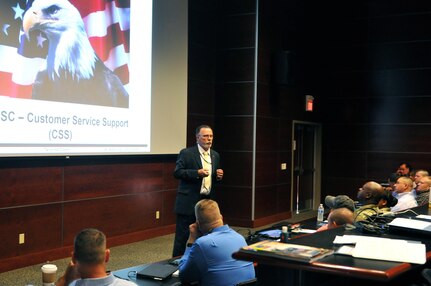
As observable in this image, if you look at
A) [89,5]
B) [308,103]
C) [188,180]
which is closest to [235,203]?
[308,103]

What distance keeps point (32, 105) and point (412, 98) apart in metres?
7.38

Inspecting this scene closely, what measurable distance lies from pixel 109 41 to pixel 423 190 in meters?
3.95

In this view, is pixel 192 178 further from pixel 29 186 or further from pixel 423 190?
pixel 423 190

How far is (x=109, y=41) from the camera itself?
20.0 ft

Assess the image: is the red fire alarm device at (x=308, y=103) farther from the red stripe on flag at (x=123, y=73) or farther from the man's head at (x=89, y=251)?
the man's head at (x=89, y=251)

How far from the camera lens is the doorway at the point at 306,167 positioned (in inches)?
385

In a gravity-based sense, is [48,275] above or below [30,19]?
below

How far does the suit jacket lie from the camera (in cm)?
493

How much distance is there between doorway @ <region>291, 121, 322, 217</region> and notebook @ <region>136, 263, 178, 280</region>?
21.7 ft

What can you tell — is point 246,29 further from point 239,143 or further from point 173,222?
point 173,222

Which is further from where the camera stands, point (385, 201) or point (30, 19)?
point (30, 19)

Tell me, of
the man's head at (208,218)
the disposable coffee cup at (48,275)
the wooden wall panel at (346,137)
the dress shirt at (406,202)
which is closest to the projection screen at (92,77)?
the man's head at (208,218)

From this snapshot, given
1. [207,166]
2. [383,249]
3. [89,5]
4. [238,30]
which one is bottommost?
[383,249]

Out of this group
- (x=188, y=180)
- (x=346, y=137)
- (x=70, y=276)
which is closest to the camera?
(x=70, y=276)
